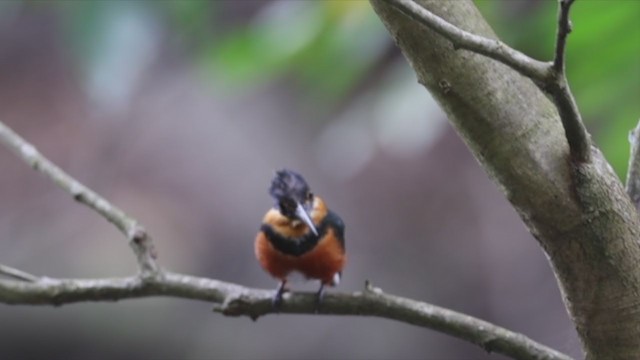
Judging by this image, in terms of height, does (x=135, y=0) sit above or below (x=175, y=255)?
below

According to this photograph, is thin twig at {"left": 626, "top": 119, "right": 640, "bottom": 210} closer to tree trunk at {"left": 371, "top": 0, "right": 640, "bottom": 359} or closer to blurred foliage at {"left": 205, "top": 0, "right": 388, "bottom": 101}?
tree trunk at {"left": 371, "top": 0, "right": 640, "bottom": 359}

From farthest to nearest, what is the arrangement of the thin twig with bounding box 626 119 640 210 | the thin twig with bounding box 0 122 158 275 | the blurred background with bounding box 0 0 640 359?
the blurred background with bounding box 0 0 640 359 → the thin twig with bounding box 0 122 158 275 → the thin twig with bounding box 626 119 640 210

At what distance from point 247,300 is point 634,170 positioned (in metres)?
0.43

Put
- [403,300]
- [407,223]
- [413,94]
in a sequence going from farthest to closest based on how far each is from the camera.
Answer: [407,223]
[403,300]
[413,94]

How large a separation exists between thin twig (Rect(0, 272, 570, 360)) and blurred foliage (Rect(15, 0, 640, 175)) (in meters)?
0.20

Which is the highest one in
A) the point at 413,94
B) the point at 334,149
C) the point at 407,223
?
the point at 407,223

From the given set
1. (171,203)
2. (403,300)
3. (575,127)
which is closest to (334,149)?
(403,300)

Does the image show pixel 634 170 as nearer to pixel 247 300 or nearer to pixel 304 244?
pixel 247 300

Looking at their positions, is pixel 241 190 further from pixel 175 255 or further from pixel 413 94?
pixel 413 94

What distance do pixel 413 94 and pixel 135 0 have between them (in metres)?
0.25

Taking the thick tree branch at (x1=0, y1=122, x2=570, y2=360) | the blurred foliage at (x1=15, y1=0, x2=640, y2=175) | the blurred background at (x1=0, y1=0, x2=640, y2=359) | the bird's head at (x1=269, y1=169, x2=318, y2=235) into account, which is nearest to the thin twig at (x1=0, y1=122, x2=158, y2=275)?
the thick tree branch at (x1=0, y1=122, x2=570, y2=360)

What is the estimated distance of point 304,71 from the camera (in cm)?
84

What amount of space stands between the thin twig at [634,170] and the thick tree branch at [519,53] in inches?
4.8

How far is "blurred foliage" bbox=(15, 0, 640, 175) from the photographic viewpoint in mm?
735
